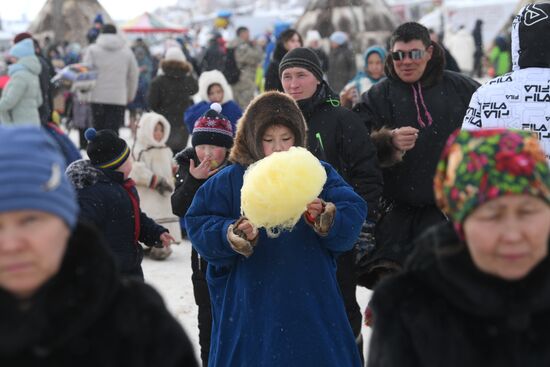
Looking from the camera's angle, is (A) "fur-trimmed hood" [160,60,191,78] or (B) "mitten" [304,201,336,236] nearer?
(B) "mitten" [304,201,336,236]

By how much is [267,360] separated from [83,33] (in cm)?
2736

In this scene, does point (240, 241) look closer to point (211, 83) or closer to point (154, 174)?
point (154, 174)

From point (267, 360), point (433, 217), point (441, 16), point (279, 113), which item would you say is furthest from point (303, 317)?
point (441, 16)

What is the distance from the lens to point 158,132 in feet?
27.5

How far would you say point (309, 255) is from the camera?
380 cm

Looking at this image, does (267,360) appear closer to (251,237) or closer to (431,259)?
(251,237)

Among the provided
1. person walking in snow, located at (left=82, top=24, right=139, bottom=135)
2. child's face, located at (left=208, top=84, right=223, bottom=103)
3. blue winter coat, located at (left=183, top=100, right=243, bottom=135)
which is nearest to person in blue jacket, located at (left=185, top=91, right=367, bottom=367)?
blue winter coat, located at (left=183, top=100, right=243, bottom=135)

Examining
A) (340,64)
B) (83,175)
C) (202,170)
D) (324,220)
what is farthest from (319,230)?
(340,64)

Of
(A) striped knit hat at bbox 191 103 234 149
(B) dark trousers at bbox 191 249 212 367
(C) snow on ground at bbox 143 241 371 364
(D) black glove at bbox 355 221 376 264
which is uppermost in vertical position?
(A) striped knit hat at bbox 191 103 234 149

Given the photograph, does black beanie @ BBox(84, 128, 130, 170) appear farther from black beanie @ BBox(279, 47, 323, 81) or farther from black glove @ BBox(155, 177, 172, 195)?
black glove @ BBox(155, 177, 172, 195)

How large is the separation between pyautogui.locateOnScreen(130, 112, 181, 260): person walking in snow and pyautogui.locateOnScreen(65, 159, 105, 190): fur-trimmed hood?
9.84 ft

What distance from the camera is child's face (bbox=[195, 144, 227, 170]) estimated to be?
16.5ft

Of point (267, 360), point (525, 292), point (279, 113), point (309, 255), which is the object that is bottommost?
point (267, 360)

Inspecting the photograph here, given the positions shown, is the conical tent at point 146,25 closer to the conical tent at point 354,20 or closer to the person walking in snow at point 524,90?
the conical tent at point 354,20
